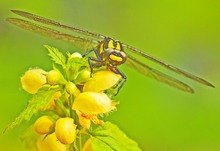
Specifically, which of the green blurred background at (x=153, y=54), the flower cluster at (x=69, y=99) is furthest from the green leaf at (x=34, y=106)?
the green blurred background at (x=153, y=54)

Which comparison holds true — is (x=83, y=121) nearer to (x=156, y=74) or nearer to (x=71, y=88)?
(x=71, y=88)

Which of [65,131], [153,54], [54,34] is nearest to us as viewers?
[65,131]

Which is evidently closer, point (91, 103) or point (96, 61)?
point (91, 103)

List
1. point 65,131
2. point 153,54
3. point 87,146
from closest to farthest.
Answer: point 65,131 < point 87,146 < point 153,54

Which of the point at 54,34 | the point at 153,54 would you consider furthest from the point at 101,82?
the point at 153,54

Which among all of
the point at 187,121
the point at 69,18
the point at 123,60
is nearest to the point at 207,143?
the point at 187,121

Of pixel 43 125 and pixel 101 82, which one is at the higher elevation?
pixel 101 82

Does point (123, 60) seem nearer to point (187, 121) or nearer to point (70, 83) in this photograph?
point (70, 83)

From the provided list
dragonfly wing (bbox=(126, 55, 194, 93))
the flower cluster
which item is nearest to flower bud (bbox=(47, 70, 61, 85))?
the flower cluster
